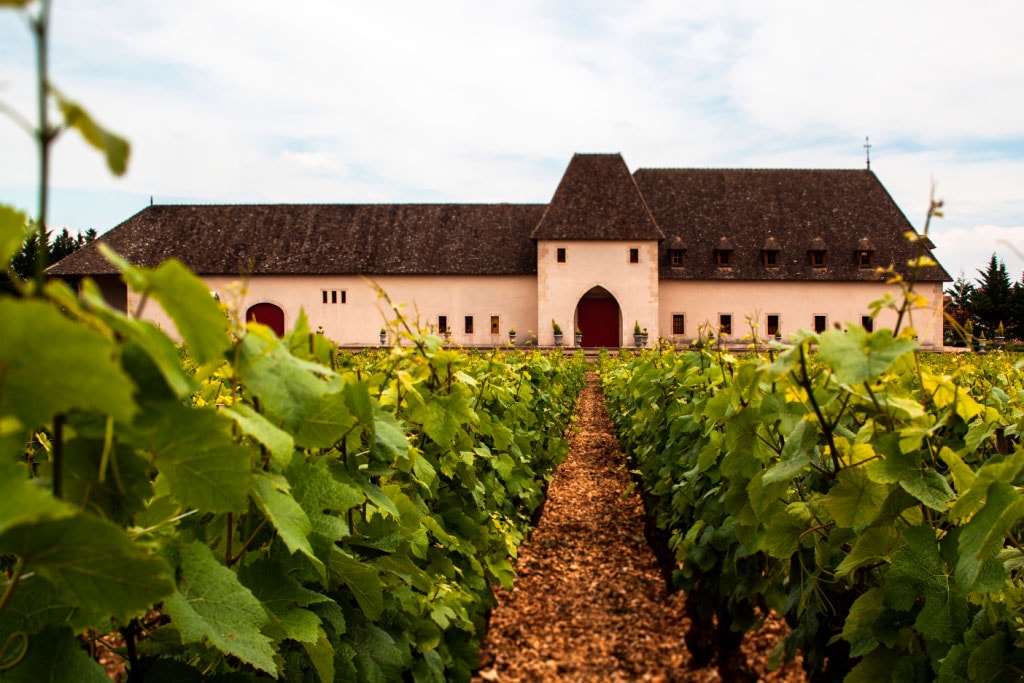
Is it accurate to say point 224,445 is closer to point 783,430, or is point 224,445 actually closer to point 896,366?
point 896,366

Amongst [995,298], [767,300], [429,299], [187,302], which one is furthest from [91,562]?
[995,298]

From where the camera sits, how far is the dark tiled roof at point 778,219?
1351 inches

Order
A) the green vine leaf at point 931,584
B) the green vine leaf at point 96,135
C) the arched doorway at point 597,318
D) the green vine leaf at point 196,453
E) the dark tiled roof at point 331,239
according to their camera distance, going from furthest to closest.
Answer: the arched doorway at point 597,318, the dark tiled roof at point 331,239, the green vine leaf at point 931,584, the green vine leaf at point 196,453, the green vine leaf at point 96,135

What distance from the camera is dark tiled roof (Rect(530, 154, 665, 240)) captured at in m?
33.4

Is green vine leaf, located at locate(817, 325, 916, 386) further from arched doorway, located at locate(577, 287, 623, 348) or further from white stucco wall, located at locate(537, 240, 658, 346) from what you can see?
arched doorway, located at locate(577, 287, 623, 348)

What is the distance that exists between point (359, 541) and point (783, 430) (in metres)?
1.29

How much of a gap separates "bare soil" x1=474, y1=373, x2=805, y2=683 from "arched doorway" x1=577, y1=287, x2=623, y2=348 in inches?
1056

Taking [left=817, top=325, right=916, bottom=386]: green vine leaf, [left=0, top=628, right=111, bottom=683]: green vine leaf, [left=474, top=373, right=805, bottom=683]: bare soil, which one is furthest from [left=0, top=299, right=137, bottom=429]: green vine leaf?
[left=474, top=373, right=805, bottom=683]: bare soil

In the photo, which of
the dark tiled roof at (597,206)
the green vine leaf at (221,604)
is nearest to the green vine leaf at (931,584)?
the green vine leaf at (221,604)

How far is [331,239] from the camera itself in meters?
35.5

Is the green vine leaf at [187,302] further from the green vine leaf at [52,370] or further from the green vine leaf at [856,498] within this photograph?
the green vine leaf at [856,498]

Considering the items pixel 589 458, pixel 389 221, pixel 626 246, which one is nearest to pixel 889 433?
pixel 589 458

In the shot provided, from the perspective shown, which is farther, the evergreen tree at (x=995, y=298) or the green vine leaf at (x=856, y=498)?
the evergreen tree at (x=995, y=298)

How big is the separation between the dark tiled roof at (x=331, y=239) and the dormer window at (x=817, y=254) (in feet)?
37.8
